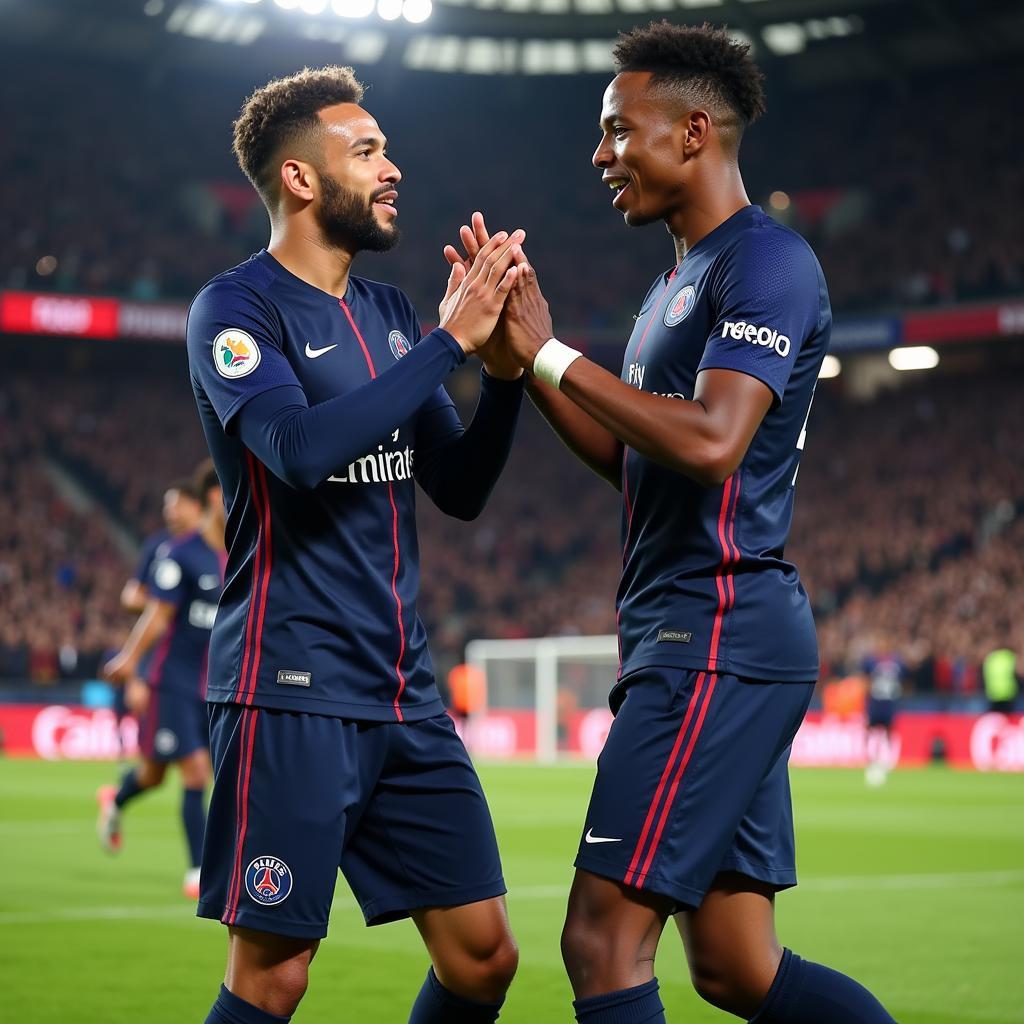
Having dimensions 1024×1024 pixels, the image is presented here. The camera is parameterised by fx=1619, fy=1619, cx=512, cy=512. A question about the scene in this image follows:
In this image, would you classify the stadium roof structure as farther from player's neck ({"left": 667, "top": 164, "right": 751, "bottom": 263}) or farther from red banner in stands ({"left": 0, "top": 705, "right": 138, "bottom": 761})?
player's neck ({"left": 667, "top": 164, "right": 751, "bottom": 263})

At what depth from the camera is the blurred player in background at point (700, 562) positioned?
132 inches

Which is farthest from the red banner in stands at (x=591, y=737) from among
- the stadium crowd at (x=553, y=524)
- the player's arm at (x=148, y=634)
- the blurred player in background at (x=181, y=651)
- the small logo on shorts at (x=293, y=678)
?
the small logo on shorts at (x=293, y=678)

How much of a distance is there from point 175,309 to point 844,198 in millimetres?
15245

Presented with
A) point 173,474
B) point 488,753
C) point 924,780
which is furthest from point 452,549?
point 924,780

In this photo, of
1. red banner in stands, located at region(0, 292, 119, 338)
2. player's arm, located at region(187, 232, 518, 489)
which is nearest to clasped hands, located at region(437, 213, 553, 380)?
player's arm, located at region(187, 232, 518, 489)

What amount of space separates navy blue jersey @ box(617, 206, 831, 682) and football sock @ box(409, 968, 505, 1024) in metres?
0.83

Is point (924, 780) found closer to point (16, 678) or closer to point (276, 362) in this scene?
point (16, 678)

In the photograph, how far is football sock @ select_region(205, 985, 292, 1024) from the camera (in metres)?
3.34

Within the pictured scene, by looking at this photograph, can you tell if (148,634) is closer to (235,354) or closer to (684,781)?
(235,354)

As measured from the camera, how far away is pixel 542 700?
83.3 feet

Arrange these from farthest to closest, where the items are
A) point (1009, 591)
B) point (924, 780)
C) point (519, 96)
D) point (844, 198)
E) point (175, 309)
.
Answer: point (519, 96) → point (844, 198) → point (175, 309) → point (1009, 591) → point (924, 780)

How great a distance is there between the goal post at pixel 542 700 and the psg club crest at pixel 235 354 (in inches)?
825

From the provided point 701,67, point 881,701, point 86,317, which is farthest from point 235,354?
point 86,317

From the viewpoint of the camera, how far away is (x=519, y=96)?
4006 centimetres
